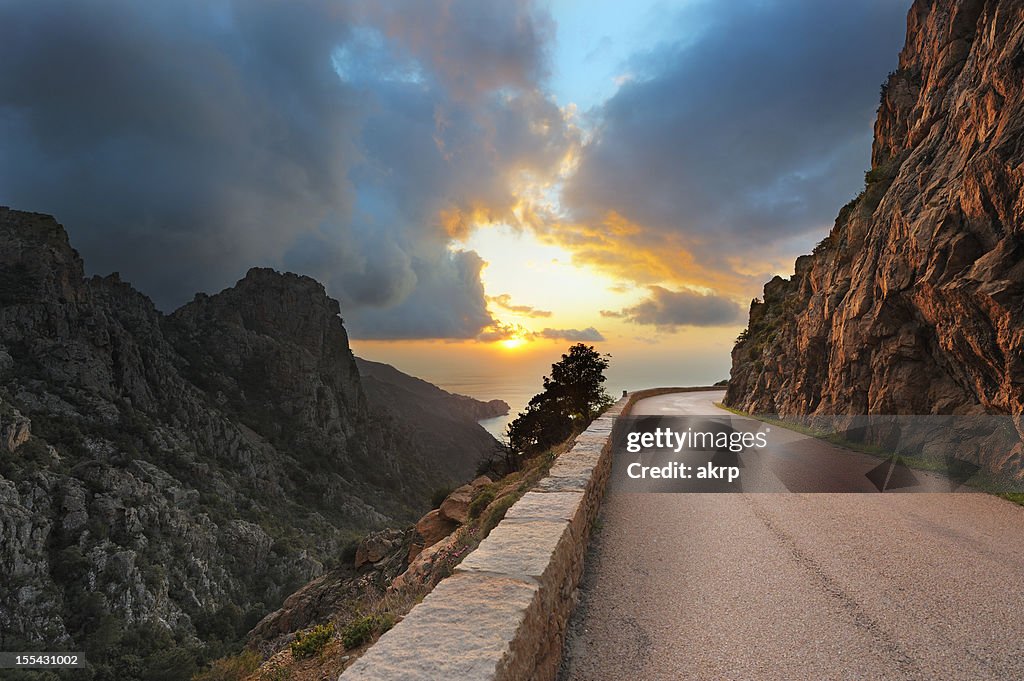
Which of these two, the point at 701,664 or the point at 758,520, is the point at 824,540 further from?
the point at 701,664

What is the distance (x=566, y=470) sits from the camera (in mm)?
7648

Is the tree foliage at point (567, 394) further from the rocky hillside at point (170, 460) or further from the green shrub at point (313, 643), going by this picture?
the rocky hillside at point (170, 460)

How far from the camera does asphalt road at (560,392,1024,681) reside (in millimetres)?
3557

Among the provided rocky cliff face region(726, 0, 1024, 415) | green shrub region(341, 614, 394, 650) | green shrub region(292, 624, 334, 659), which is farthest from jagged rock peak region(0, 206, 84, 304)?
rocky cliff face region(726, 0, 1024, 415)

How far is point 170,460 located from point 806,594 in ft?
345

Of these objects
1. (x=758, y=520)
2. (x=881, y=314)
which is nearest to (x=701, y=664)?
(x=758, y=520)

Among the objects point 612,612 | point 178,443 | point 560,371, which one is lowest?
point 178,443

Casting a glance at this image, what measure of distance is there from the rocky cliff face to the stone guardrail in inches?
358

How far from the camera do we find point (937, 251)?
10.2m

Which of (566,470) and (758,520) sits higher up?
(566,470)

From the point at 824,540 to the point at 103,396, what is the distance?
11419 cm

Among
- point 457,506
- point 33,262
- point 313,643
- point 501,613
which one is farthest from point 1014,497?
point 33,262

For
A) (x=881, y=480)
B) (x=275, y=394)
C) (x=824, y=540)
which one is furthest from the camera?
(x=275, y=394)

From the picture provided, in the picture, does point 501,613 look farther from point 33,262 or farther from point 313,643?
point 33,262
